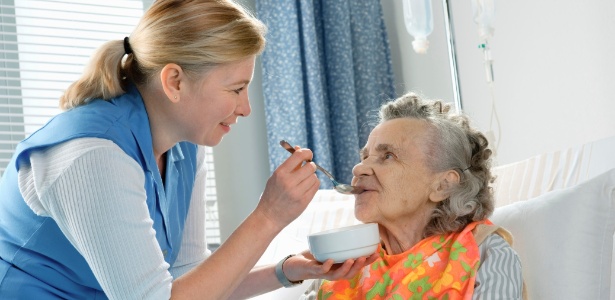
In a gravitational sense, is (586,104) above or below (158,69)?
below

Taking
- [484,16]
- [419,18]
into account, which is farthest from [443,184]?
[419,18]

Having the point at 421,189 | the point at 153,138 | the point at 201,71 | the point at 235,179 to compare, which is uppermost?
the point at 201,71

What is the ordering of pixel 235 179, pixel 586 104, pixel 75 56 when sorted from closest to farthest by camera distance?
pixel 586 104
pixel 75 56
pixel 235 179

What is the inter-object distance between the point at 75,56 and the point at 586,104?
2.40 meters

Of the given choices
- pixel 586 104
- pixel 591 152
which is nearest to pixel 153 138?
pixel 591 152

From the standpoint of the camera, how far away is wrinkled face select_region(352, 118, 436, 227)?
1.95 m

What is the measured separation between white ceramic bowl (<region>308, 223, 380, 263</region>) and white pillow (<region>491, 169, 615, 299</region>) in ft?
1.70

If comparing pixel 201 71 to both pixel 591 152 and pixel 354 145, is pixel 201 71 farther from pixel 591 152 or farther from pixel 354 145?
pixel 354 145

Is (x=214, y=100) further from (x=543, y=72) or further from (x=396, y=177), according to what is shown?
(x=543, y=72)

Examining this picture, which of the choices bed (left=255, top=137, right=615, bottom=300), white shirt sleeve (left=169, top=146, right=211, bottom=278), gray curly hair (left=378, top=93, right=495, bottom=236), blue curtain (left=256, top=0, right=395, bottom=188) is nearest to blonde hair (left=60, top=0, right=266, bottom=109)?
white shirt sleeve (left=169, top=146, right=211, bottom=278)

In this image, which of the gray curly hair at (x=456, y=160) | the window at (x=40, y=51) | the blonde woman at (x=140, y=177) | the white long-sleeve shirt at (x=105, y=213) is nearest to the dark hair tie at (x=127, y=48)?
the blonde woman at (x=140, y=177)

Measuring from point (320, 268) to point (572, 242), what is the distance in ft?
2.13

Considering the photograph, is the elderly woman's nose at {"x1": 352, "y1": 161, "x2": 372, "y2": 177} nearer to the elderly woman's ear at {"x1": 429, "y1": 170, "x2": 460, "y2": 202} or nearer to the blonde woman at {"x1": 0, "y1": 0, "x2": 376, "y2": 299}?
the elderly woman's ear at {"x1": 429, "y1": 170, "x2": 460, "y2": 202}

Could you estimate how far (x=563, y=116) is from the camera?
10.7ft
